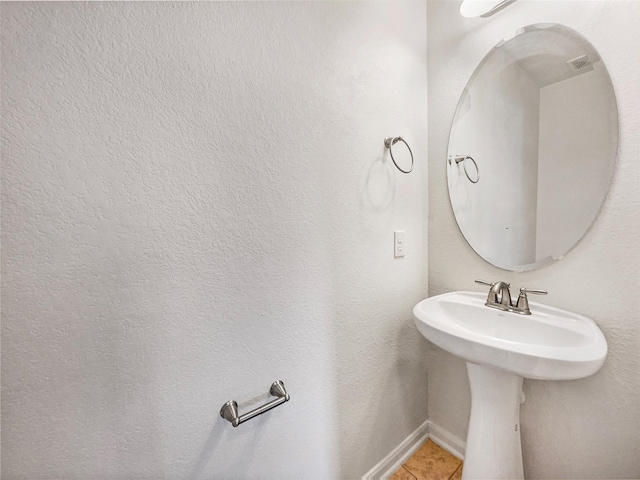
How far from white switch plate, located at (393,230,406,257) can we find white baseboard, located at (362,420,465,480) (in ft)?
2.98

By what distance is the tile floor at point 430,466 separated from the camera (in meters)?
1.11

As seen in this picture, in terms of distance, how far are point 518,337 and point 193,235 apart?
1143 mm

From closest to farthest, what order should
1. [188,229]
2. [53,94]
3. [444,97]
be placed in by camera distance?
1. [53,94]
2. [188,229]
3. [444,97]

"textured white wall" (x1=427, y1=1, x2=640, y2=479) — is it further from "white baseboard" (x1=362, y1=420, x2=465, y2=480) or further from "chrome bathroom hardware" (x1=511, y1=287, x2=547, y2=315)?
"white baseboard" (x1=362, y1=420, x2=465, y2=480)

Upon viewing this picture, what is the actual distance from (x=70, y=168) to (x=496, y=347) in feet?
3.63

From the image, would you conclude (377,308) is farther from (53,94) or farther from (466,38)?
(466,38)

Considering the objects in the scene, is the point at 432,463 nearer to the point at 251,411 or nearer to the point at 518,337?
the point at 518,337

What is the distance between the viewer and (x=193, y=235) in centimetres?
65

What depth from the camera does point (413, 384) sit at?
1234mm

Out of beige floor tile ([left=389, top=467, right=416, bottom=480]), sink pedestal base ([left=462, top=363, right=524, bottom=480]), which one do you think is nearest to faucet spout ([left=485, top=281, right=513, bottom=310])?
sink pedestal base ([left=462, top=363, right=524, bottom=480])

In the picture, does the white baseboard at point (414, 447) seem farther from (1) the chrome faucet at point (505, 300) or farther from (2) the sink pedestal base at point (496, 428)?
(1) the chrome faucet at point (505, 300)

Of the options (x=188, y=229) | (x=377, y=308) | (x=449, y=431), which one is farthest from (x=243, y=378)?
(x=449, y=431)

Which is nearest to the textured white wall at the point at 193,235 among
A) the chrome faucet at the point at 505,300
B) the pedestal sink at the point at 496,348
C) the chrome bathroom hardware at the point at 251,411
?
the chrome bathroom hardware at the point at 251,411

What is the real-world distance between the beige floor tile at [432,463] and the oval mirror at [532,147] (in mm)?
957
